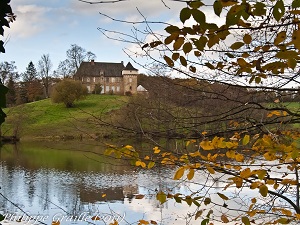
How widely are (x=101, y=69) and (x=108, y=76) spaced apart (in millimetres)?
1663

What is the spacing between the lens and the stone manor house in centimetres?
6488

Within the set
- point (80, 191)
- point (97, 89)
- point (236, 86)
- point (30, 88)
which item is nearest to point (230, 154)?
point (236, 86)

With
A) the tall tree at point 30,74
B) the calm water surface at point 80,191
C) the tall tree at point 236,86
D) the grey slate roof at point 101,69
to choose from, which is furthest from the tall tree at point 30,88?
the tall tree at point 236,86

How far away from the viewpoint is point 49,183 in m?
16.0

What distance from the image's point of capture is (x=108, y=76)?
67.2 m

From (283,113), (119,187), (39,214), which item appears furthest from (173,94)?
(119,187)

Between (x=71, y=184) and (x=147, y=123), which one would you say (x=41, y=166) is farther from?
(x=147, y=123)

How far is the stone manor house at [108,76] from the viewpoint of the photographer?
64875 mm

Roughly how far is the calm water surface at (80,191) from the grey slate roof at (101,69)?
41.8 m

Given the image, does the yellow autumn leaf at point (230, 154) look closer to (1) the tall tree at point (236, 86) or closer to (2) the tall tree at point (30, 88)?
(1) the tall tree at point (236, 86)

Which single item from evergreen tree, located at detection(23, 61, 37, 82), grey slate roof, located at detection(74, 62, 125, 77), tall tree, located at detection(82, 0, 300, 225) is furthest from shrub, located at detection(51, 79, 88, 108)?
tall tree, located at detection(82, 0, 300, 225)

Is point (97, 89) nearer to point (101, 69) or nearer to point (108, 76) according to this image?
point (108, 76)

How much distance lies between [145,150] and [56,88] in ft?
145

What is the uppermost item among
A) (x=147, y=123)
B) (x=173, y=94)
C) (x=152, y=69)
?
(x=152, y=69)
